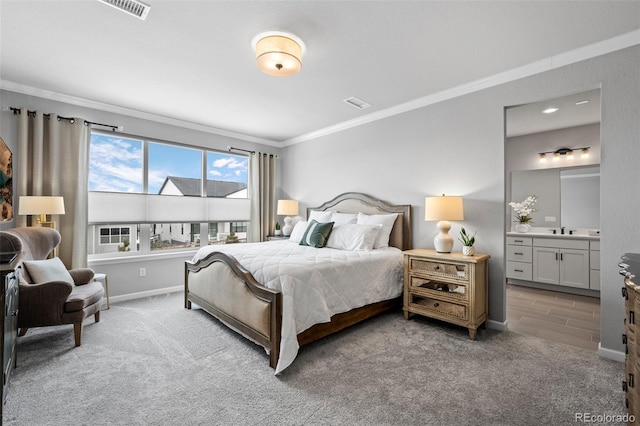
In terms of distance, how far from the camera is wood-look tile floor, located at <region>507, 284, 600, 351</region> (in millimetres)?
2840

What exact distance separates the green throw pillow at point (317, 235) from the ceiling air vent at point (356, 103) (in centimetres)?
162

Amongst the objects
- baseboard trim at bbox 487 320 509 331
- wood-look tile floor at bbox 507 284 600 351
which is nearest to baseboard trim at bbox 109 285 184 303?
baseboard trim at bbox 487 320 509 331

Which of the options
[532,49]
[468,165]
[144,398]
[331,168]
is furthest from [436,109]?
[144,398]

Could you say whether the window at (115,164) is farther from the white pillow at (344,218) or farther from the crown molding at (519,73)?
Answer: the crown molding at (519,73)

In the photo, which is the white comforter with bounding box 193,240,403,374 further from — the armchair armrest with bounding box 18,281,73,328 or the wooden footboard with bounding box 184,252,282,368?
the armchair armrest with bounding box 18,281,73,328

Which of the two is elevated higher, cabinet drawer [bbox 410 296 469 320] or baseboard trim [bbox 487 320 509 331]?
cabinet drawer [bbox 410 296 469 320]

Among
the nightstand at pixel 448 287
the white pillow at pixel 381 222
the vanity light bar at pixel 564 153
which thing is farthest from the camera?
the vanity light bar at pixel 564 153

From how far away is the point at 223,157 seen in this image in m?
5.22

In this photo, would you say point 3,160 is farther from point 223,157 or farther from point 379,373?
point 379,373

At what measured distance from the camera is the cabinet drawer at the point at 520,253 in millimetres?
4660

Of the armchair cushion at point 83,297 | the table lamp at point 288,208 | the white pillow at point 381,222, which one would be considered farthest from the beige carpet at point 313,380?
the table lamp at point 288,208

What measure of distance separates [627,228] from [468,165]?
1.42 meters

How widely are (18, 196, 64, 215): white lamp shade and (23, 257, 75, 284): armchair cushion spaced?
0.63 metres

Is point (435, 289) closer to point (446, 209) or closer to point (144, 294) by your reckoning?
point (446, 209)
